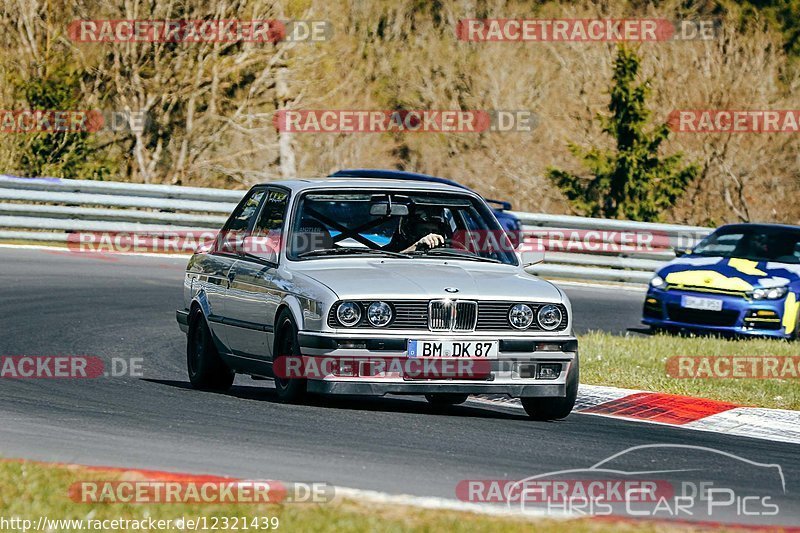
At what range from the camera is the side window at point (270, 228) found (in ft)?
31.4

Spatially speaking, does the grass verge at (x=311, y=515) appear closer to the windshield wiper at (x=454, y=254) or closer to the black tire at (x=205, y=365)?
the windshield wiper at (x=454, y=254)

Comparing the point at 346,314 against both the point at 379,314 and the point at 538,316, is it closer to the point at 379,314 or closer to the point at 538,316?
the point at 379,314

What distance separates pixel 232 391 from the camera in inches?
403

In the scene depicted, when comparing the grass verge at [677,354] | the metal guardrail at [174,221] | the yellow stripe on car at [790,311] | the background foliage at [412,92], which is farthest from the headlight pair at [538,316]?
the background foliage at [412,92]

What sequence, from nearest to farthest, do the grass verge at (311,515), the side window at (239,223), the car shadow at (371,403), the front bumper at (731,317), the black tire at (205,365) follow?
the grass verge at (311,515) < the car shadow at (371,403) < the black tire at (205,365) < the side window at (239,223) < the front bumper at (731,317)

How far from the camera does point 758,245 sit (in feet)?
55.2

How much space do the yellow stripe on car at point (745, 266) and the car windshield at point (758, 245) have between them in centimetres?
20

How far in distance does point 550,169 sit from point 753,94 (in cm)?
781

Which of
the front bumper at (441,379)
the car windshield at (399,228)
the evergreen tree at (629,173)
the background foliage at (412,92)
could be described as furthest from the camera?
the evergreen tree at (629,173)

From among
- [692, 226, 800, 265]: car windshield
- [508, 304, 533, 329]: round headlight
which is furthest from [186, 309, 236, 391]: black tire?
[692, 226, 800, 265]: car windshield

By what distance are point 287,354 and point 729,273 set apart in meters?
8.29

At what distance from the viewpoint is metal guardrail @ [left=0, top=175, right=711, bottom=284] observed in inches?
819

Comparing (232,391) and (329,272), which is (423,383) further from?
(232,391)

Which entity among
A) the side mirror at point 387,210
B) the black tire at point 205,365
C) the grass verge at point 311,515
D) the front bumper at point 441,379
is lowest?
the black tire at point 205,365
